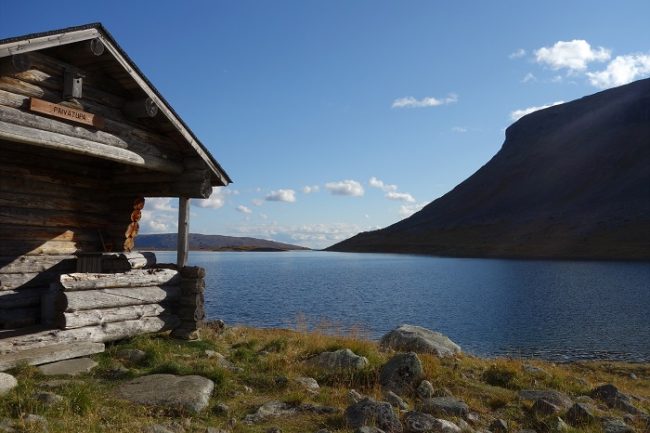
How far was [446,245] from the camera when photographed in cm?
14825

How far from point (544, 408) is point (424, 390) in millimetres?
1910

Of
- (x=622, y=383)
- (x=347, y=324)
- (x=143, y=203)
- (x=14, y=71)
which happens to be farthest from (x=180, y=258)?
(x=347, y=324)

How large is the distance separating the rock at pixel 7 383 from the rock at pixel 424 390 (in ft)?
20.6

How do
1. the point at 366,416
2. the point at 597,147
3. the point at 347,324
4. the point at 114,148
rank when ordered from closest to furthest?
the point at 366,416 < the point at 114,148 < the point at 347,324 < the point at 597,147

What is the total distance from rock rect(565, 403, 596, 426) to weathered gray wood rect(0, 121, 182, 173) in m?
9.56

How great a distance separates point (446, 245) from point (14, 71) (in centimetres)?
14489

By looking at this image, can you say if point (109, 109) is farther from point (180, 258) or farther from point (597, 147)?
point (597, 147)

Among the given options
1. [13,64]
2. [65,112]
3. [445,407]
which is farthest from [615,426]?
[13,64]

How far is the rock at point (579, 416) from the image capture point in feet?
26.4

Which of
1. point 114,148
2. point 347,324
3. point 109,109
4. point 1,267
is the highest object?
point 109,109

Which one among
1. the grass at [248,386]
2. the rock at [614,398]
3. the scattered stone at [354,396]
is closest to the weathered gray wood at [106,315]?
the grass at [248,386]

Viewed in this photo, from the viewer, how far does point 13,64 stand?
29.6 feet

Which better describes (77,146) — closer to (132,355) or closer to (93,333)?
(93,333)

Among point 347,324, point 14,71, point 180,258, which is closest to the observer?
point 14,71
